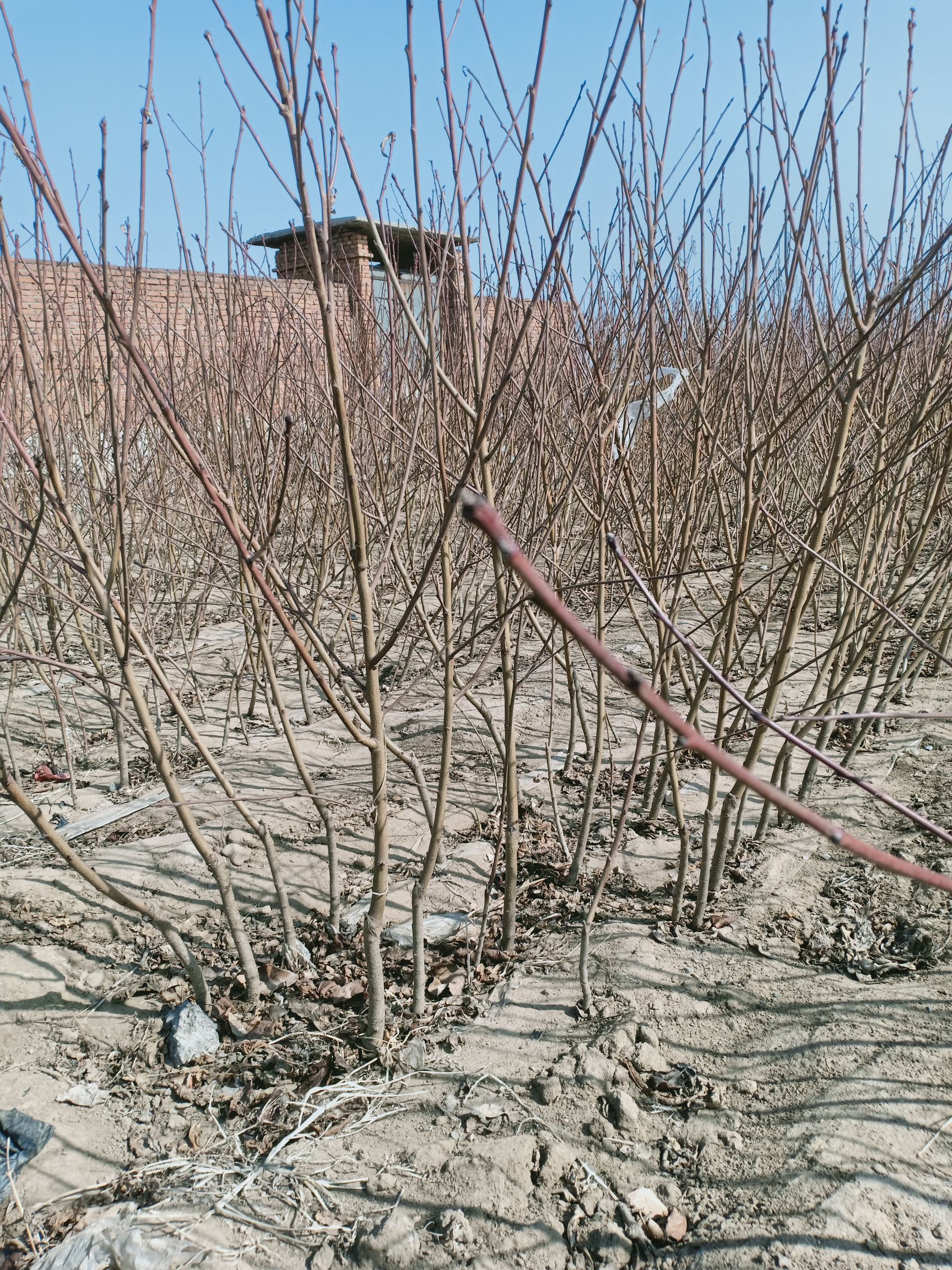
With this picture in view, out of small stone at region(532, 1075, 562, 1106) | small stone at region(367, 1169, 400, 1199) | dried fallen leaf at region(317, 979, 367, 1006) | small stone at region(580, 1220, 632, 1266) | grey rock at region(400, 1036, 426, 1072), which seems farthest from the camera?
dried fallen leaf at region(317, 979, 367, 1006)

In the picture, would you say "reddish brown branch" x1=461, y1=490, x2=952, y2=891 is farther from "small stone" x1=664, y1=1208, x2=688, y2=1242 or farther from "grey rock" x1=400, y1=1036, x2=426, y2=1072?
"grey rock" x1=400, y1=1036, x2=426, y2=1072

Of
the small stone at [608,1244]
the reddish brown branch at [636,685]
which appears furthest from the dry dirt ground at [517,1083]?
the reddish brown branch at [636,685]

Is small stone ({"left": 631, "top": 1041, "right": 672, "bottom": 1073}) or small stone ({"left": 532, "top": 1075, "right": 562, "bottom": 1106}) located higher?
small stone ({"left": 631, "top": 1041, "right": 672, "bottom": 1073})

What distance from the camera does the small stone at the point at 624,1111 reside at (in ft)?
5.41

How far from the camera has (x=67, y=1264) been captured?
1439 millimetres

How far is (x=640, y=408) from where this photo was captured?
9.27ft

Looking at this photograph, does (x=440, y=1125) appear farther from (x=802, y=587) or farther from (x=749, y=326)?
(x=749, y=326)

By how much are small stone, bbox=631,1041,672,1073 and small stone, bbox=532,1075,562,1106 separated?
0.18 m

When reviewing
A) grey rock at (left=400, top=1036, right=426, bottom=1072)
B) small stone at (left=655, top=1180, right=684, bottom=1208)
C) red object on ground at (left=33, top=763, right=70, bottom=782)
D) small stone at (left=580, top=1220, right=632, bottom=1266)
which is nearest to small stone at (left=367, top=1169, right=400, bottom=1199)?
grey rock at (left=400, top=1036, right=426, bottom=1072)

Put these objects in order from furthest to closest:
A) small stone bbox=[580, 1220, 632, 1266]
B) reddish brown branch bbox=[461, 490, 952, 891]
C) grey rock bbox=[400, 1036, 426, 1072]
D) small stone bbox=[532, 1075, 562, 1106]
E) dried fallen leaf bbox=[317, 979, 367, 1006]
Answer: dried fallen leaf bbox=[317, 979, 367, 1006] → grey rock bbox=[400, 1036, 426, 1072] → small stone bbox=[532, 1075, 562, 1106] → small stone bbox=[580, 1220, 632, 1266] → reddish brown branch bbox=[461, 490, 952, 891]

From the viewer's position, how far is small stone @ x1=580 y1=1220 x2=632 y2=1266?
1.41m

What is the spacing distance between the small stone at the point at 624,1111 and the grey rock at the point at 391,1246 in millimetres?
449

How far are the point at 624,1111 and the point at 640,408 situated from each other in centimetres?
212

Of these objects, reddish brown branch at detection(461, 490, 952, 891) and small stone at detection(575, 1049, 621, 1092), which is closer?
reddish brown branch at detection(461, 490, 952, 891)
